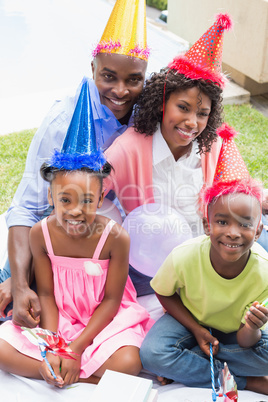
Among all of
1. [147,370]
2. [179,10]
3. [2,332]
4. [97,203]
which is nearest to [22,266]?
[2,332]

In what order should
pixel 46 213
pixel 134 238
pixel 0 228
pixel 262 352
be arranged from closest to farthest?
pixel 262 352, pixel 134 238, pixel 46 213, pixel 0 228

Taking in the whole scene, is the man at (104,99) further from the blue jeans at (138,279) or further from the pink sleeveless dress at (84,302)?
the blue jeans at (138,279)

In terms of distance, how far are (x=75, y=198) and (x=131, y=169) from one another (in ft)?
1.31

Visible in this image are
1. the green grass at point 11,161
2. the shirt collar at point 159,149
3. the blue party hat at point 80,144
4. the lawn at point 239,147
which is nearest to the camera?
the blue party hat at point 80,144

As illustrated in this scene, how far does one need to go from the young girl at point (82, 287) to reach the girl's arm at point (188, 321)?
12 centimetres

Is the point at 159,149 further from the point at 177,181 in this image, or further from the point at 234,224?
the point at 234,224

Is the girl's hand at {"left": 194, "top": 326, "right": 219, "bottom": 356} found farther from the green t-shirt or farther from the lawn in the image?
the lawn

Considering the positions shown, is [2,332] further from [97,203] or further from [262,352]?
[262,352]

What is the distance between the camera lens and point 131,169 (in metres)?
1.93

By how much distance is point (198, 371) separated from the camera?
1600 mm

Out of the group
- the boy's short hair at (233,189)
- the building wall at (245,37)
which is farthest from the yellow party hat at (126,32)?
the building wall at (245,37)

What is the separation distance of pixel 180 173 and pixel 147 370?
776mm

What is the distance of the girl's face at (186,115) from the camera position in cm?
183

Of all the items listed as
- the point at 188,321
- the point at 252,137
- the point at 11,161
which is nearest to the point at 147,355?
the point at 188,321
